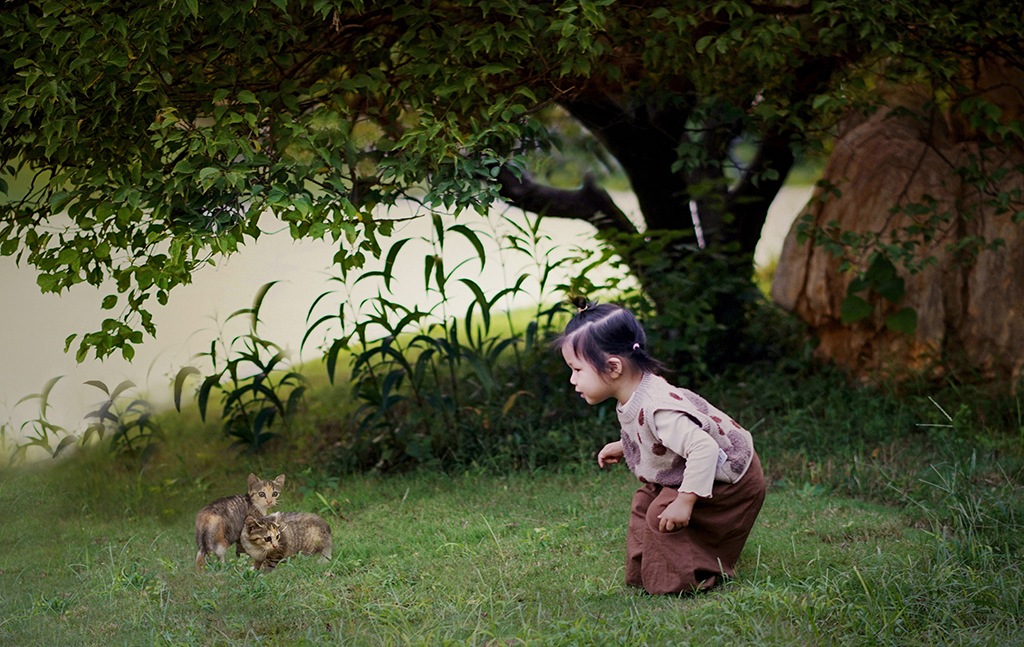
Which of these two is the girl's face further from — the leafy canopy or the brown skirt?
the leafy canopy

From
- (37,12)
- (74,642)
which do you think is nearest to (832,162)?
(37,12)

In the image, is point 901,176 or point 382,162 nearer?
point 382,162

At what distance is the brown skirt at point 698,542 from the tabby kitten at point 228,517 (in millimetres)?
1510

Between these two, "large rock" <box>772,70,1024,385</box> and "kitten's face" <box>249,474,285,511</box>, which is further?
"large rock" <box>772,70,1024,385</box>

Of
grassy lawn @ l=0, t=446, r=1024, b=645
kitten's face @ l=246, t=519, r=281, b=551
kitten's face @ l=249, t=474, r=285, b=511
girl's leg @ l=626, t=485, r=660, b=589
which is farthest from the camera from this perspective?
kitten's face @ l=249, t=474, r=285, b=511

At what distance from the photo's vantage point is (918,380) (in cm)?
669

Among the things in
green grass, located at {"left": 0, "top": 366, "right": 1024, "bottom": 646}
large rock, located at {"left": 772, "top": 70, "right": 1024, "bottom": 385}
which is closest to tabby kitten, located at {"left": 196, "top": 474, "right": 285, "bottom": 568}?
green grass, located at {"left": 0, "top": 366, "right": 1024, "bottom": 646}

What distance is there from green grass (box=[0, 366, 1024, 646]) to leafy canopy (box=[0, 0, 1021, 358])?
1.08m

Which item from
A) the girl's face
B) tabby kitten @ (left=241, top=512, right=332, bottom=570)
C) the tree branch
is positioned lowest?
tabby kitten @ (left=241, top=512, right=332, bottom=570)

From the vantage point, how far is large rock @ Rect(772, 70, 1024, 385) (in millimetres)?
Result: 6598

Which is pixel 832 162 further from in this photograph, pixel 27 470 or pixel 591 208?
pixel 27 470

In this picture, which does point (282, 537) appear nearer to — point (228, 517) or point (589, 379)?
point (228, 517)

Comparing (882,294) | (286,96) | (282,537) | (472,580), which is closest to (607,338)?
(472,580)

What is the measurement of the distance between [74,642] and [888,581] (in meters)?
2.78
